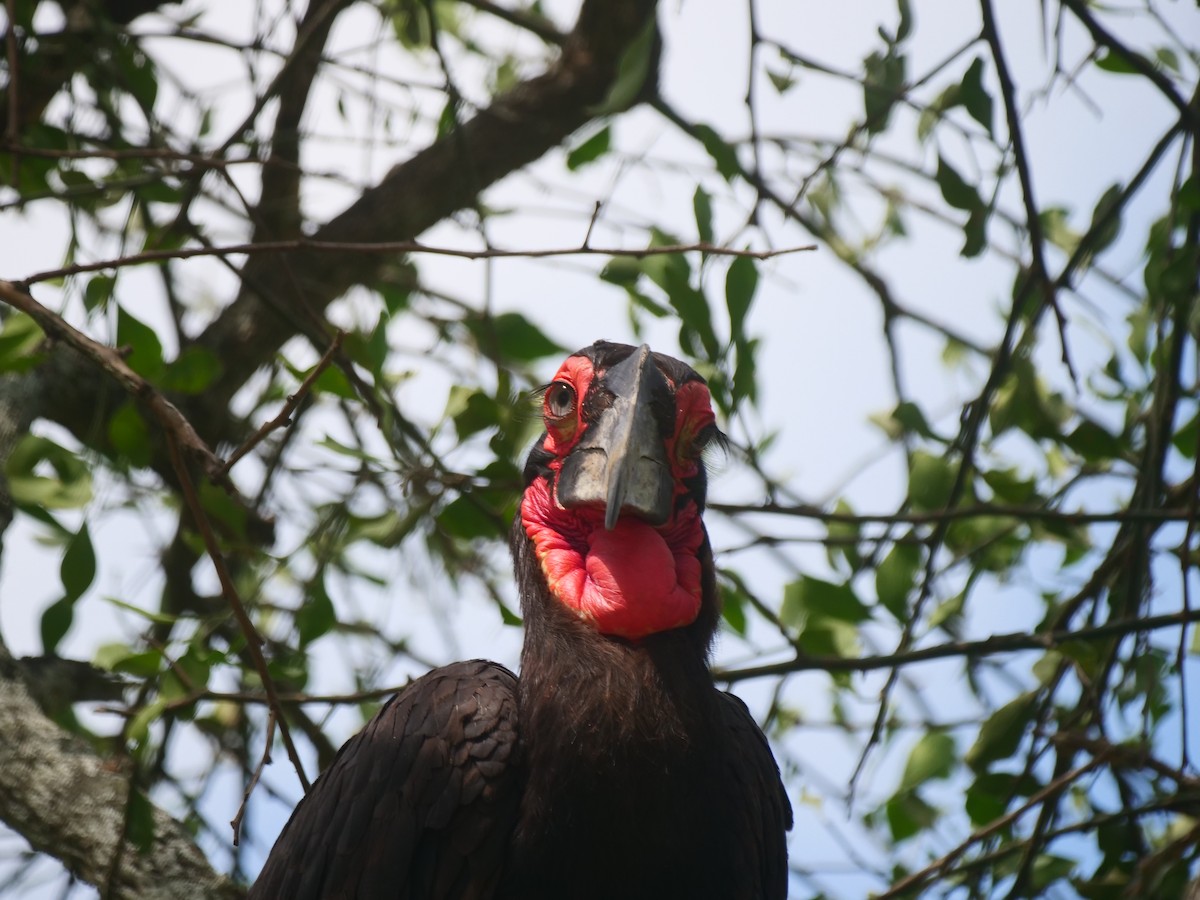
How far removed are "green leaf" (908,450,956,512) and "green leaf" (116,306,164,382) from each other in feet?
5.20

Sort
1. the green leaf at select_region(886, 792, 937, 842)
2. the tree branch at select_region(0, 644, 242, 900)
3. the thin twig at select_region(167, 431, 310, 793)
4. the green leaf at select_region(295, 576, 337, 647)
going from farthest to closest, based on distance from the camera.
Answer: the green leaf at select_region(886, 792, 937, 842) → the green leaf at select_region(295, 576, 337, 647) → the tree branch at select_region(0, 644, 242, 900) → the thin twig at select_region(167, 431, 310, 793)

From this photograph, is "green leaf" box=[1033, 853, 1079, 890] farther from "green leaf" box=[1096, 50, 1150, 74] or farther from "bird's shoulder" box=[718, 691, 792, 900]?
"green leaf" box=[1096, 50, 1150, 74]

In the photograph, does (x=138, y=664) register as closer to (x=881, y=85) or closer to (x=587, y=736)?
(x=587, y=736)

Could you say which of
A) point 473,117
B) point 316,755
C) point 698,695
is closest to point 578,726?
point 698,695

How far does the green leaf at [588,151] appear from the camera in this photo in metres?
3.08

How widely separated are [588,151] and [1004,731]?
64.0 inches

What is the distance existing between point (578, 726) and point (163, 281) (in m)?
2.36

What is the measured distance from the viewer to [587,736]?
219 centimetres

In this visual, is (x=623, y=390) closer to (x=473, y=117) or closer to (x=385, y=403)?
(x=385, y=403)

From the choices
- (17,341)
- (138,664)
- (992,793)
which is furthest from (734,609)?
(17,341)

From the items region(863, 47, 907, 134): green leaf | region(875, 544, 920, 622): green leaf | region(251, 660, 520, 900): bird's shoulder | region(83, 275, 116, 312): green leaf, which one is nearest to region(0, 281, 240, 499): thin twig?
region(83, 275, 116, 312): green leaf

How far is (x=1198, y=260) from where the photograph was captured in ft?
8.63

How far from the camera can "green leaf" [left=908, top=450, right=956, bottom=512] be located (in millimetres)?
2699

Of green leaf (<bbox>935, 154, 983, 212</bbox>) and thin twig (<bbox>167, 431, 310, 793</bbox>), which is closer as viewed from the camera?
thin twig (<bbox>167, 431, 310, 793</bbox>)
